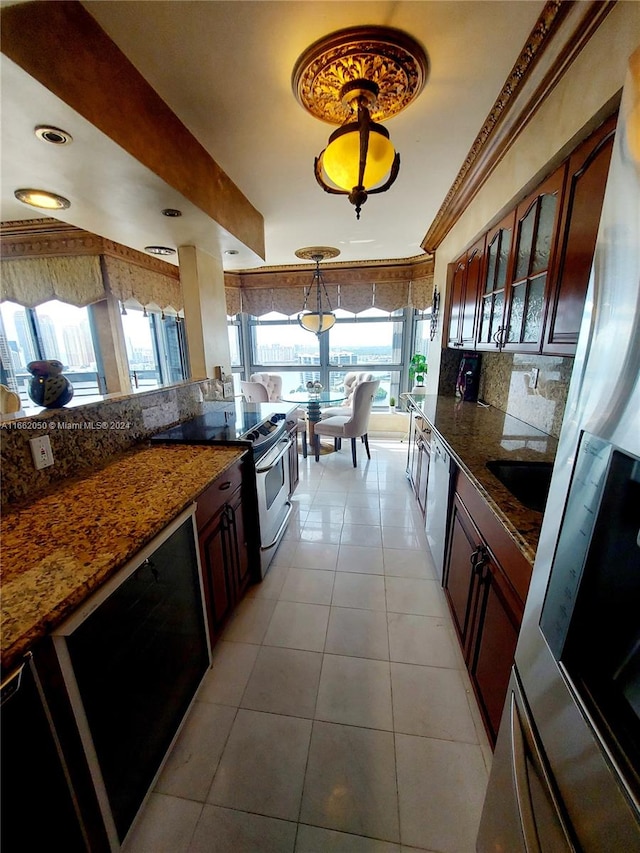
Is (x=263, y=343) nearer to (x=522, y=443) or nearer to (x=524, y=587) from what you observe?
(x=522, y=443)

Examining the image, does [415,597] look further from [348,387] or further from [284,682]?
[348,387]

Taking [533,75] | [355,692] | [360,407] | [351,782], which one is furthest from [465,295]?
[351,782]

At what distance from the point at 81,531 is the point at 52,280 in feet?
11.8

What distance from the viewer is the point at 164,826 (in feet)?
3.42

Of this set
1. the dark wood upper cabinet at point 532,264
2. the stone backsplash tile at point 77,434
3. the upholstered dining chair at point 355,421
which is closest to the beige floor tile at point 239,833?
the stone backsplash tile at point 77,434

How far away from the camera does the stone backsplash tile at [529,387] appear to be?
1.85 meters

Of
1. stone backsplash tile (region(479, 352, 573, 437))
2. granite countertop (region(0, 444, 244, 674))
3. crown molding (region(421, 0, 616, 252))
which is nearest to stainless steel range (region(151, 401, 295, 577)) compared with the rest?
granite countertop (region(0, 444, 244, 674))

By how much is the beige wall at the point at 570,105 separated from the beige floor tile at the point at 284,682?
2386mm

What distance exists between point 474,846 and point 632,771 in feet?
3.38

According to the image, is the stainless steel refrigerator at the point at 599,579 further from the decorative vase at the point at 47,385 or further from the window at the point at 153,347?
the window at the point at 153,347

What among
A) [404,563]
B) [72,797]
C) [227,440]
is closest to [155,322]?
[227,440]

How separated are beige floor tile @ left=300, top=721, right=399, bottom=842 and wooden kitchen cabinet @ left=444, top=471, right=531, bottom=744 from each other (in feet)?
1.37

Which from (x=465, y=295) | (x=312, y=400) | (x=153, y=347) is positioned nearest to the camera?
(x=465, y=295)

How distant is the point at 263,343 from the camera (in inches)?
218
